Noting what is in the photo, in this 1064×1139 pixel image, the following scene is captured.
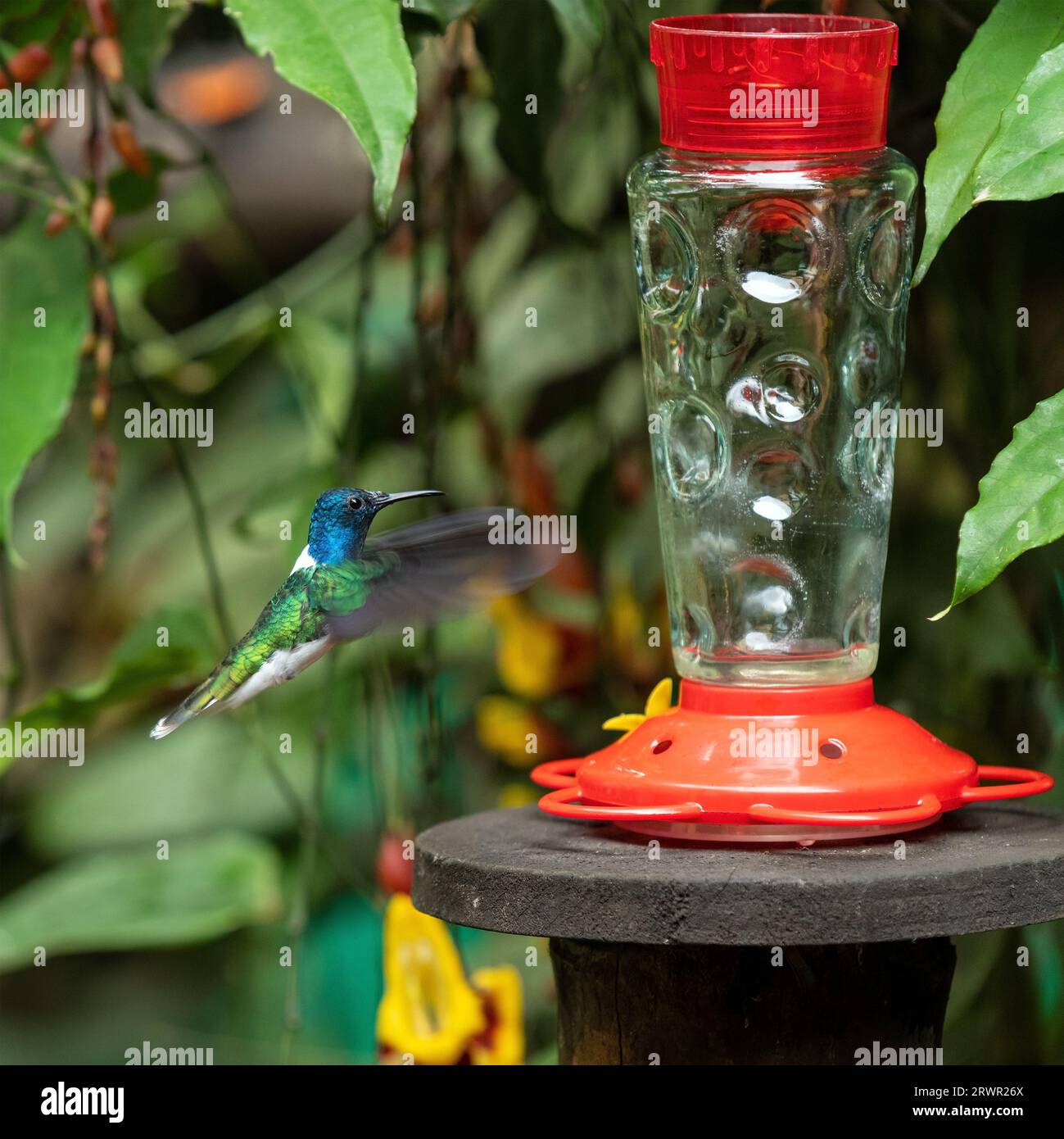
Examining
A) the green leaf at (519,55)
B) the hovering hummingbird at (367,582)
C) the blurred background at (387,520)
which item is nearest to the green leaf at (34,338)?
the blurred background at (387,520)

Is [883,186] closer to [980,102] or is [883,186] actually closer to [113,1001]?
[980,102]

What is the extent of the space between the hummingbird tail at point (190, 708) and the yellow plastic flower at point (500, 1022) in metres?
0.55

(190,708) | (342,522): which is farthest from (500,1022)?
(342,522)

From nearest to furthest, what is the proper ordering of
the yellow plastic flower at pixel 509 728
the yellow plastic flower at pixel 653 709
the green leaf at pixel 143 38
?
the yellow plastic flower at pixel 653 709 → the green leaf at pixel 143 38 → the yellow plastic flower at pixel 509 728

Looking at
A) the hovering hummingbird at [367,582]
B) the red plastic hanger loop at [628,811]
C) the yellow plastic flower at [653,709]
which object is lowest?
the red plastic hanger loop at [628,811]

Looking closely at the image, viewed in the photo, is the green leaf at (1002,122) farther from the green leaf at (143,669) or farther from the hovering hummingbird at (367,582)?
the green leaf at (143,669)

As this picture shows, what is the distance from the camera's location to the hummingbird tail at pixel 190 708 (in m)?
1.31

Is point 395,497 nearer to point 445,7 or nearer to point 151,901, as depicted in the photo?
point 445,7

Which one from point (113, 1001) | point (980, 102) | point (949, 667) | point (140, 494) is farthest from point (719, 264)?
point (113, 1001)

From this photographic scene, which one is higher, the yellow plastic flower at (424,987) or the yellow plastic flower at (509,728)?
the yellow plastic flower at (509,728)

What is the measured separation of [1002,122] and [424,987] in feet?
3.42

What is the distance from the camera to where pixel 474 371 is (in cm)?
201

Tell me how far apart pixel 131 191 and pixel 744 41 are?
884 millimetres

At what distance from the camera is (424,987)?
177 cm
